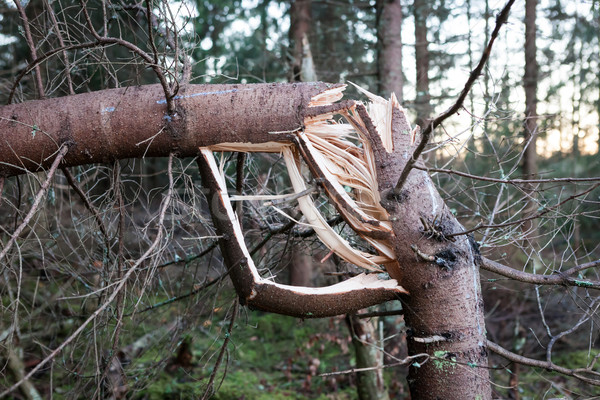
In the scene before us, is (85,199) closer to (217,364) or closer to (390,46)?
(217,364)

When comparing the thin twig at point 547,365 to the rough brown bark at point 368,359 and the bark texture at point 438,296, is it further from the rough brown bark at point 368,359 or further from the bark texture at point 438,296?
the rough brown bark at point 368,359

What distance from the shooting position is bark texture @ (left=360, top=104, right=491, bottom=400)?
6.11 feet

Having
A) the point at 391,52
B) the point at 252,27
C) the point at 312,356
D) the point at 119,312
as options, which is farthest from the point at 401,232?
the point at 252,27

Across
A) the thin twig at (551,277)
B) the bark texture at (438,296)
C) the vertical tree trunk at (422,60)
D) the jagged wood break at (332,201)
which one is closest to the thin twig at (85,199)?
the jagged wood break at (332,201)

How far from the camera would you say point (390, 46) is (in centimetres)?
462

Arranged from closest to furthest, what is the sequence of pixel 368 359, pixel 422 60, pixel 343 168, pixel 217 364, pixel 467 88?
pixel 467 88 < pixel 343 168 < pixel 217 364 < pixel 368 359 < pixel 422 60

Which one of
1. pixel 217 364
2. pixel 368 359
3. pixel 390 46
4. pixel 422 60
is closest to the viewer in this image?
pixel 217 364

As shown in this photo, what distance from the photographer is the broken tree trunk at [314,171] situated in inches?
74.7

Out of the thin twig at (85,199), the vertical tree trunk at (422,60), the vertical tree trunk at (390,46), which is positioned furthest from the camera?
the vertical tree trunk at (422,60)

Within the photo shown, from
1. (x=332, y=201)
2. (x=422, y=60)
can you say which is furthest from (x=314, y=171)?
(x=422, y=60)

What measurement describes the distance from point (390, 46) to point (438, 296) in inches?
135

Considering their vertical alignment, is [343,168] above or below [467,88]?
below

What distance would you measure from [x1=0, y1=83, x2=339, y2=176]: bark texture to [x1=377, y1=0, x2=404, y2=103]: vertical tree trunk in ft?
9.37

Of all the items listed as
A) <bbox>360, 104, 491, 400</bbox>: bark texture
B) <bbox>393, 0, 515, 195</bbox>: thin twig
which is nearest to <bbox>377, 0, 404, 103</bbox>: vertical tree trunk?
<bbox>360, 104, 491, 400</bbox>: bark texture
